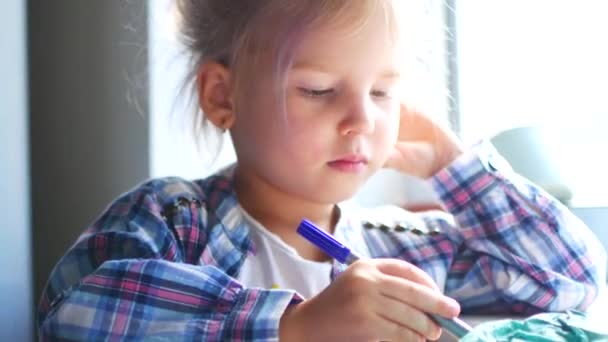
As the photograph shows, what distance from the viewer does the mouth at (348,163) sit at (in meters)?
0.67

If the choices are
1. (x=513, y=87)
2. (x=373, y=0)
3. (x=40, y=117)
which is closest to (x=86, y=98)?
(x=40, y=117)

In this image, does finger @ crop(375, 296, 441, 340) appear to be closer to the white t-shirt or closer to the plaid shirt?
the plaid shirt

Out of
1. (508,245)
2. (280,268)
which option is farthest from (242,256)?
(508,245)

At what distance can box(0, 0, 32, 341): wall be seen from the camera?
2.20 feet

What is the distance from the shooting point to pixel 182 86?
0.81 meters

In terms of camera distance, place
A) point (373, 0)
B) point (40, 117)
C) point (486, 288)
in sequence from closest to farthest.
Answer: point (373, 0), point (486, 288), point (40, 117)

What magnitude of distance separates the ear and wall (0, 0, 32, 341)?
0.17 m

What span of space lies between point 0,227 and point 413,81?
427mm

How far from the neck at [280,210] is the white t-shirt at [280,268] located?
0.05 feet

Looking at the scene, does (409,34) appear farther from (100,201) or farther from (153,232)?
(100,201)

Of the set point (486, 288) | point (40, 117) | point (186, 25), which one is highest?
point (186, 25)

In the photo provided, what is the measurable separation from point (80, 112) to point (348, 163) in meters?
0.41

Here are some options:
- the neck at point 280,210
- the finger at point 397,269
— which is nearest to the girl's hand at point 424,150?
the neck at point 280,210

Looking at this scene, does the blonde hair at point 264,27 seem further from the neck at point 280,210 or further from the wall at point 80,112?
the wall at point 80,112
